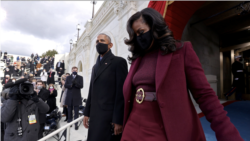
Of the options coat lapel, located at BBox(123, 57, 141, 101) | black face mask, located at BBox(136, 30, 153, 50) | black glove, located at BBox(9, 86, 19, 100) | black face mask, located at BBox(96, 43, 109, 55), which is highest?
black face mask, located at BBox(96, 43, 109, 55)

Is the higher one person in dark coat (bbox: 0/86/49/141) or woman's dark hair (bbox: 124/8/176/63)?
woman's dark hair (bbox: 124/8/176/63)

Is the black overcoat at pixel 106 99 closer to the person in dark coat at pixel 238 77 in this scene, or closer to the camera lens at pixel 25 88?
the camera lens at pixel 25 88

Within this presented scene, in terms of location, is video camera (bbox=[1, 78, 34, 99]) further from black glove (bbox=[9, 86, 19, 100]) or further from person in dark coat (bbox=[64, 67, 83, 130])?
person in dark coat (bbox=[64, 67, 83, 130])

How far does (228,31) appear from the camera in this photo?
7570 millimetres

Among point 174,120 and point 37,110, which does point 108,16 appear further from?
point 174,120

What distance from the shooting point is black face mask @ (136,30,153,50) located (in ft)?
3.82

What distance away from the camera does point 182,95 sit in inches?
36.2

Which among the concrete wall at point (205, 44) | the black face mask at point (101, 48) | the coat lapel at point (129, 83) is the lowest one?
the coat lapel at point (129, 83)

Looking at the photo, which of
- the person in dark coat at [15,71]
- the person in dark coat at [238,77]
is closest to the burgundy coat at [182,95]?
the person in dark coat at [238,77]

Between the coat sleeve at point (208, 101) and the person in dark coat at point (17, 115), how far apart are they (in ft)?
8.90

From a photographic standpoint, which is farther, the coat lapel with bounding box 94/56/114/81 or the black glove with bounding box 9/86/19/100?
the black glove with bounding box 9/86/19/100

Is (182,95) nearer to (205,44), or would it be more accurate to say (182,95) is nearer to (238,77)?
(205,44)

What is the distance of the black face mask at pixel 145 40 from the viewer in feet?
3.82

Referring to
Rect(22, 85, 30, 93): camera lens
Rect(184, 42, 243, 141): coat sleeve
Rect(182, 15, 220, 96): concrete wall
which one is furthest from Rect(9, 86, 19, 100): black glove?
Rect(182, 15, 220, 96): concrete wall
